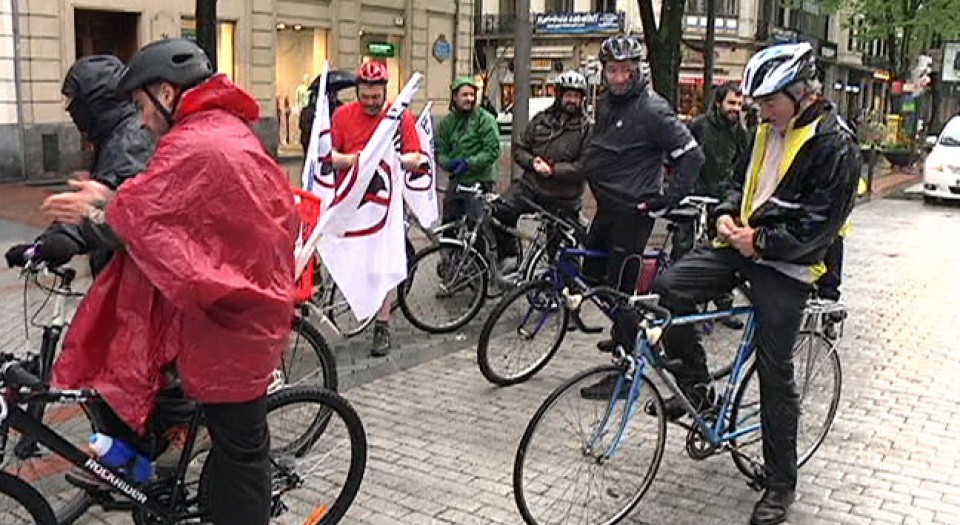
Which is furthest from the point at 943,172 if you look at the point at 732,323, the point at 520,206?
the point at 732,323

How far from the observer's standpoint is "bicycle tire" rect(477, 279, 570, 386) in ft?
19.9

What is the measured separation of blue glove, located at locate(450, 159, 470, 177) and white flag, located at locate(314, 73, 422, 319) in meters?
1.72

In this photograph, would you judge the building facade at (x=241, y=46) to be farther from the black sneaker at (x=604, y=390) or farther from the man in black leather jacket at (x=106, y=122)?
the black sneaker at (x=604, y=390)

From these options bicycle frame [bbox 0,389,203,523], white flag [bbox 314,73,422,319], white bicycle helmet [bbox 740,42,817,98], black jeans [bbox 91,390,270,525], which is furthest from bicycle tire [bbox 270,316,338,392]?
white bicycle helmet [bbox 740,42,817,98]

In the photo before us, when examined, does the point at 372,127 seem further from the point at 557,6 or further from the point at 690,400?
the point at 557,6

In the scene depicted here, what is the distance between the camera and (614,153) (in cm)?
616

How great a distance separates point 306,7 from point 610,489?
20388 millimetres

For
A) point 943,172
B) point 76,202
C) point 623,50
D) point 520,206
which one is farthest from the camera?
point 943,172

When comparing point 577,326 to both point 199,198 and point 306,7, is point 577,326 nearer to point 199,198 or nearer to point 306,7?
point 199,198

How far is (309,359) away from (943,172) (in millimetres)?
16248

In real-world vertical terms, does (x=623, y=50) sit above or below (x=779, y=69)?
above

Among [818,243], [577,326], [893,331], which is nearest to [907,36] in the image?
[893,331]

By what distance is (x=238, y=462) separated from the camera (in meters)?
3.12

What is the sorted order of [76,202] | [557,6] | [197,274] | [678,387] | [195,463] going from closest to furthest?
[197,274], [76,202], [195,463], [678,387], [557,6]
